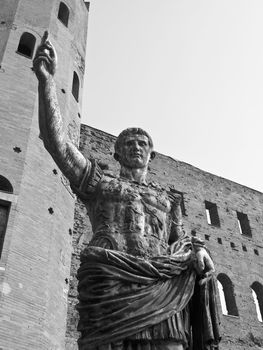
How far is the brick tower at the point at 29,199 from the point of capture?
335 inches

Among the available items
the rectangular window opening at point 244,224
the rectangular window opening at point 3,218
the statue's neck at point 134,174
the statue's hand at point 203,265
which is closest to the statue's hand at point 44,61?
the statue's neck at point 134,174

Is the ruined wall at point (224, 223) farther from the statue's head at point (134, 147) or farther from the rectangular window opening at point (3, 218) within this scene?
the statue's head at point (134, 147)

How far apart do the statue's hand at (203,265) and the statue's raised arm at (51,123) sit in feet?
3.17

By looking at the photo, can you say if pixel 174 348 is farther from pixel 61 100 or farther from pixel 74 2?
pixel 74 2

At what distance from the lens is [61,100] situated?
12.8 m

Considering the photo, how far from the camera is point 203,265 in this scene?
2.88m

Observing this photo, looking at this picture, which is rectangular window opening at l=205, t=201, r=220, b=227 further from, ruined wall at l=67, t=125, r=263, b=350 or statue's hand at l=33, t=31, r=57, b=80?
statue's hand at l=33, t=31, r=57, b=80

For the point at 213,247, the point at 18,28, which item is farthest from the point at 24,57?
the point at 213,247

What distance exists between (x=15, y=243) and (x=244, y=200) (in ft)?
40.6

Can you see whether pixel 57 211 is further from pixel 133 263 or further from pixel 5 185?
pixel 133 263

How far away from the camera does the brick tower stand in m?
8.52

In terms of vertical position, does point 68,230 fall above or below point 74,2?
below

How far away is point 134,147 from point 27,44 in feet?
37.6

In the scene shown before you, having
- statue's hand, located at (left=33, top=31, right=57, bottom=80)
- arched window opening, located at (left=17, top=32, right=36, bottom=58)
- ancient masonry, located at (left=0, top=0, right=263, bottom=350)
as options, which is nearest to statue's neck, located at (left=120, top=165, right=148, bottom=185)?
→ statue's hand, located at (left=33, top=31, right=57, bottom=80)
